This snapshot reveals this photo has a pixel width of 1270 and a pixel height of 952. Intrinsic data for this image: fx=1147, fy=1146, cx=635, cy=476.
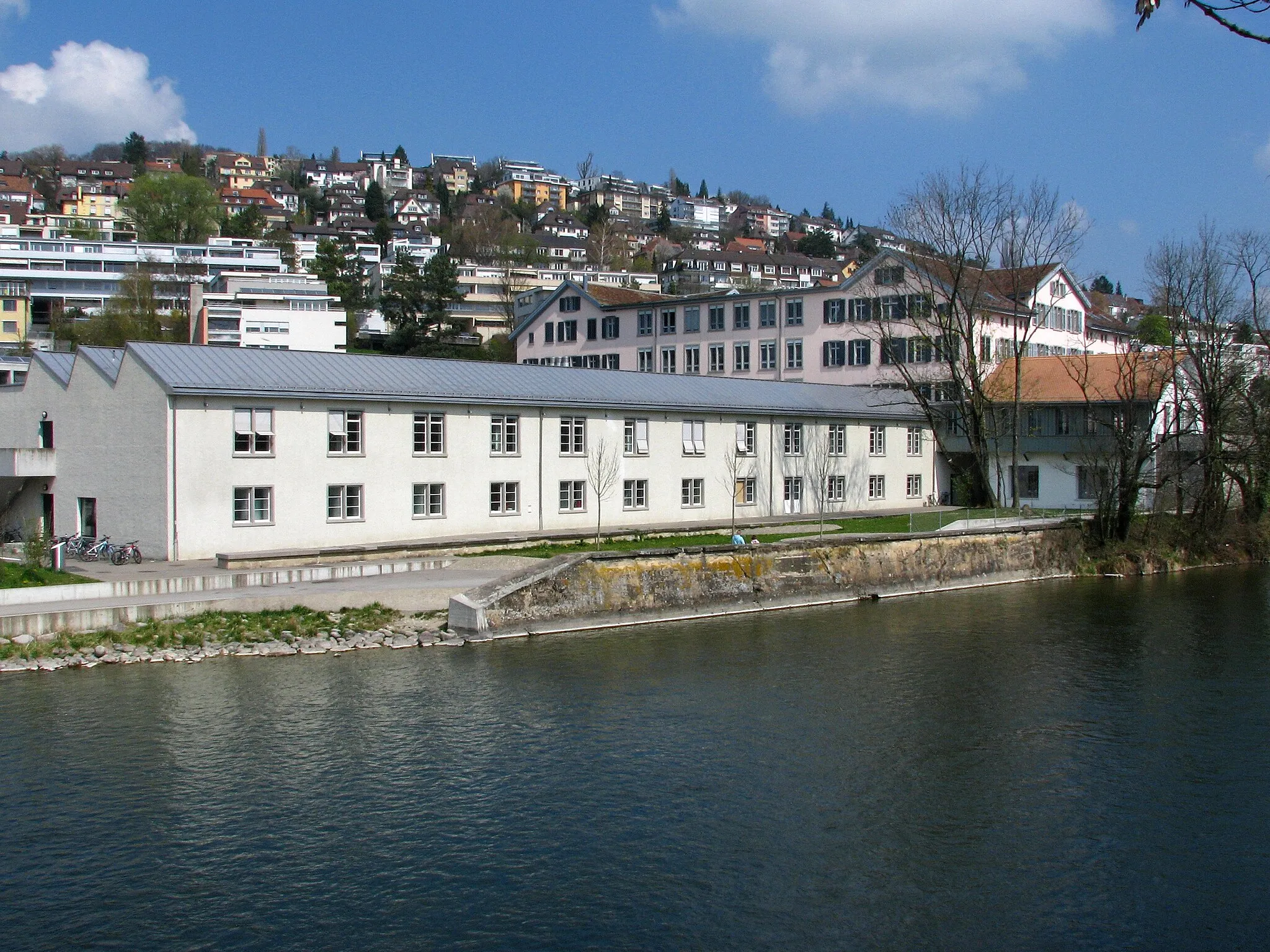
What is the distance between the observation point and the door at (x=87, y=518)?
36000mm

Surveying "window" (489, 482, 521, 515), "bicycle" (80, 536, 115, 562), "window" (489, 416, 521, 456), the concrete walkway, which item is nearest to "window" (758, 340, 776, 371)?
"window" (489, 416, 521, 456)

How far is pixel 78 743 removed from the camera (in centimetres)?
2020

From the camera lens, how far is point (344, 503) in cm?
3603

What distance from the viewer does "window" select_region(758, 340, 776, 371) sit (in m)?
67.2

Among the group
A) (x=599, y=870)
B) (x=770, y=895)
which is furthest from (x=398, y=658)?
(x=770, y=895)

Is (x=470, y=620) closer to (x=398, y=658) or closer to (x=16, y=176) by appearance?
(x=398, y=658)

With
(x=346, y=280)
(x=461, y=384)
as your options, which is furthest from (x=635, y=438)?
(x=346, y=280)

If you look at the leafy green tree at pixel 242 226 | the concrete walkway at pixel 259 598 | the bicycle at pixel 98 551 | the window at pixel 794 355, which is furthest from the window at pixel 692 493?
the leafy green tree at pixel 242 226

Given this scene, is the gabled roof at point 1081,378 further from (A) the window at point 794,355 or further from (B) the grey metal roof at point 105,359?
(B) the grey metal roof at point 105,359

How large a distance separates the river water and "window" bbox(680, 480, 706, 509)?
17204mm

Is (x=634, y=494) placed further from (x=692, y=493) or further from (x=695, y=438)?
(x=695, y=438)

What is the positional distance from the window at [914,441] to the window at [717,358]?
15273 millimetres

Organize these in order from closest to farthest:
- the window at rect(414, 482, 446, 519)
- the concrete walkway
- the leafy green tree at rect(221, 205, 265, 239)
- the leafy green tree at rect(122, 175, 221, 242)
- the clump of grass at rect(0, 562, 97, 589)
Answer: the concrete walkway
the clump of grass at rect(0, 562, 97, 589)
the window at rect(414, 482, 446, 519)
the leafy green tree at rect(122, 175, 221, 242)
the leafy green tree at rect(221, 205, 265, 239)

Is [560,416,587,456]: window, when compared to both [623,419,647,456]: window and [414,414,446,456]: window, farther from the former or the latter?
[414,414,446,456]: window
